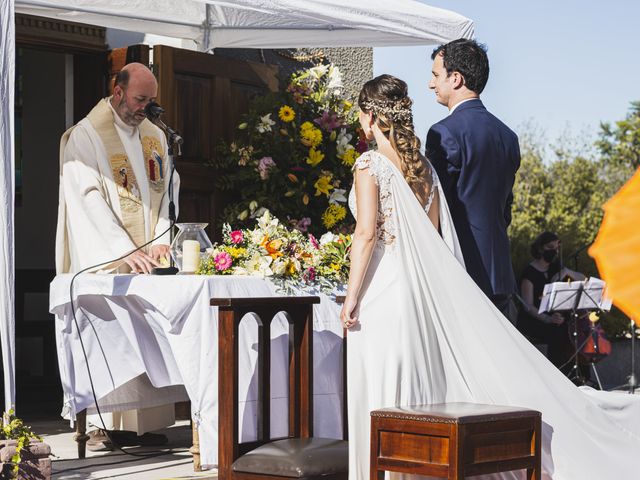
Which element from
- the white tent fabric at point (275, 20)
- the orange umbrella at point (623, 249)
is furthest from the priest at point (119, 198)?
the orange umbrella at point (623, 249)

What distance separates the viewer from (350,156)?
8273 mm

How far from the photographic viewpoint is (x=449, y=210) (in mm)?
5410

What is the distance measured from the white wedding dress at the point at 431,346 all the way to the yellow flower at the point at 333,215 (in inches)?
119

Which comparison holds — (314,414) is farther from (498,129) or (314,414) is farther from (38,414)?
(38,414)

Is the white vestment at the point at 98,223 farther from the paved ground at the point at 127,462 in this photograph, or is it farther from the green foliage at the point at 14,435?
the green foliage at the point at 14,435

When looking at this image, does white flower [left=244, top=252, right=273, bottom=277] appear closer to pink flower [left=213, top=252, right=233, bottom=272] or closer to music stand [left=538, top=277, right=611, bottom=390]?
pink flower [left=213, top=252, right=233, bottom=272]

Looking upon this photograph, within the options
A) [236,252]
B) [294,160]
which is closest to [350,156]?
[294,160]

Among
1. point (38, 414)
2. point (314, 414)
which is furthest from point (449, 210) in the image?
point (38, 414)

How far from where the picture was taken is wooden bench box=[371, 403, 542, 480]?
4.15m

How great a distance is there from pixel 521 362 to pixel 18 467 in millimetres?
2348

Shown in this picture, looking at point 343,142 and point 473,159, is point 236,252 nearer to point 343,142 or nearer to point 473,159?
point 473,159

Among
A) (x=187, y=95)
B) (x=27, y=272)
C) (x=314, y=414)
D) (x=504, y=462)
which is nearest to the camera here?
(x=504, y=462)

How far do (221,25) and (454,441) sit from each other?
17.2ft

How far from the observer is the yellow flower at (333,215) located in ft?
27.1
